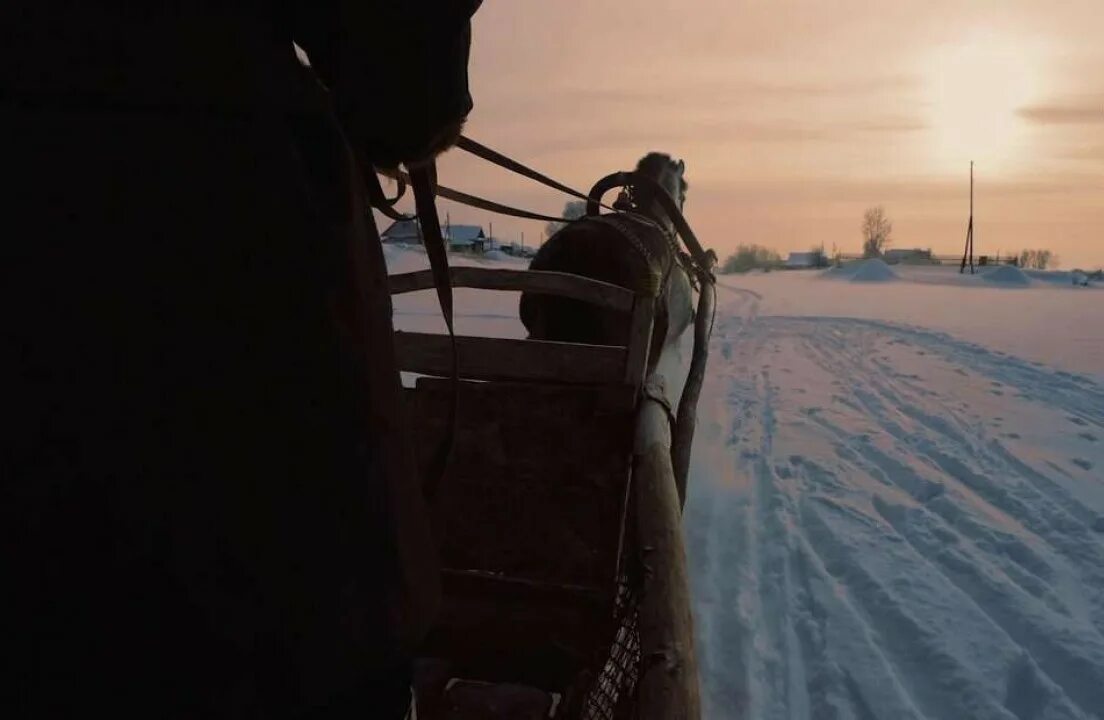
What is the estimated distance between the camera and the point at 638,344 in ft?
9.44

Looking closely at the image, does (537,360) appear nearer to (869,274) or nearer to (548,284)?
(548,284)

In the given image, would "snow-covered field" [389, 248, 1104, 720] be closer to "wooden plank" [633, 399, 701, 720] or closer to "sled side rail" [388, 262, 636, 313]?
"wooden plank" [633, 399, 701, 720]

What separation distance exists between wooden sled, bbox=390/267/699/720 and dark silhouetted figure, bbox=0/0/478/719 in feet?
5.14

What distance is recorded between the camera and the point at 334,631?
107 cm

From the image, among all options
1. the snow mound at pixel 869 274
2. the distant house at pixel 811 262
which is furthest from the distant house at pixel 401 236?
the distant house at pixel 811 262

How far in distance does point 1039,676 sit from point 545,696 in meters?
1.88

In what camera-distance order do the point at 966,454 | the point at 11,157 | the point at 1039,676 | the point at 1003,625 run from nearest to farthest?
1. the point at 11,157
2. the point at 1039,676
3. the point at 1003,625
4. the point at 966,454

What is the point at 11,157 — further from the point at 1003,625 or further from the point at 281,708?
the point at 1003,625

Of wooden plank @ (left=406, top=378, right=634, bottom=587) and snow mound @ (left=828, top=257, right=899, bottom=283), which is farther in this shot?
snow mound @ (left=828, top=257, right=899, bottom=283)

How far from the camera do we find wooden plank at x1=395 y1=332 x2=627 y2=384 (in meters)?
2.94

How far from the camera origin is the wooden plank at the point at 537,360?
2.94 m

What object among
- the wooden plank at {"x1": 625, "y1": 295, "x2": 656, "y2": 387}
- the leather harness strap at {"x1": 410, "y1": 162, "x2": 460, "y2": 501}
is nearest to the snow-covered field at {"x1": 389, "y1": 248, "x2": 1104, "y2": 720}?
the wooden plank at {"x1": 625, "y1": 295, "x2": 656, "y2": 387}

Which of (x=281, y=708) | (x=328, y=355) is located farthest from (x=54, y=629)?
(x=328, y=355)

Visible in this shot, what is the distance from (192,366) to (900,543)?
4.26 m
